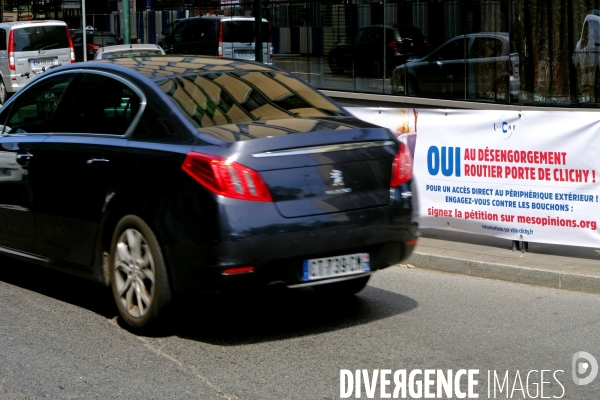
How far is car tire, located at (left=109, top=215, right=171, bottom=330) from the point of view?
584 centimetres

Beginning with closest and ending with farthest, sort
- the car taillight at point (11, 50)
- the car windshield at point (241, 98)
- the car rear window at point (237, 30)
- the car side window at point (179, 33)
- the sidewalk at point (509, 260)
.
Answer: the car windshield at point (241, 98), the sidewalk at point (509, 260), the car rear window at point (237, 30), the car side window at point (179, 33), the car taillight at point (11, 50)

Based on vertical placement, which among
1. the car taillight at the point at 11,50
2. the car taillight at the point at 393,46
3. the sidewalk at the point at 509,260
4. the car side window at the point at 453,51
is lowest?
the sidewalk at the point at 509,260

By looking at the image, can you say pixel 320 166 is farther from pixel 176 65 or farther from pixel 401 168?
pixel 176 65

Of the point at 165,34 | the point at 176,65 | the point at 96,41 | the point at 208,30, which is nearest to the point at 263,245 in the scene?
the point at 176,65

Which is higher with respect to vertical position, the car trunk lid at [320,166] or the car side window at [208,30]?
the car side window at [208,30]

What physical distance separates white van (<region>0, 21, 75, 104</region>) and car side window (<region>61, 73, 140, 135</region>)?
1857 cm

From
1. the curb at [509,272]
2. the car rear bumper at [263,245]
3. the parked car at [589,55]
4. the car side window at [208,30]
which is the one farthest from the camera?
the car side window at [208,30]

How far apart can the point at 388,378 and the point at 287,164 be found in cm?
136

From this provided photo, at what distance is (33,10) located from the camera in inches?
1634

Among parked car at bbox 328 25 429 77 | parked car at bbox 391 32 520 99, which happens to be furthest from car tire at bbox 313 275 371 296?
parked car at bbox 328 25 429 77

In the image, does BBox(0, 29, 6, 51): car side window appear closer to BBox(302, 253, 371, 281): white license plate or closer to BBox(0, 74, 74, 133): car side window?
BBox(0, 74, 74, 133): car side window

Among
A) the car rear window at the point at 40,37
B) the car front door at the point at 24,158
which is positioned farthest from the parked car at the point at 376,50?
the car front door at the point at 24,158

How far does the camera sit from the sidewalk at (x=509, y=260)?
7.50 m

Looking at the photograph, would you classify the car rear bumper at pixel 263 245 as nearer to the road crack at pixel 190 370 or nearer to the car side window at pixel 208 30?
the road crack at pixel 190 370
